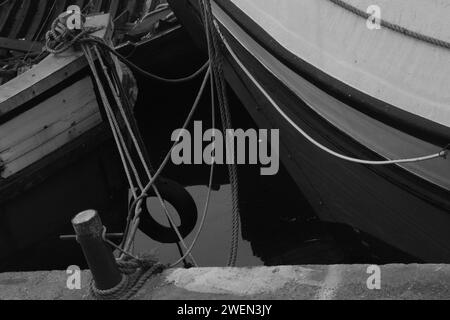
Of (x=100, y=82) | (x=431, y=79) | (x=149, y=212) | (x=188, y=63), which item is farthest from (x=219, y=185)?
(x=431, y=79)

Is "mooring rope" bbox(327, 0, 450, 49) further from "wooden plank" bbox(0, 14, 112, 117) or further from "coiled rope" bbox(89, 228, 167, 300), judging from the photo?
"wooden plank" bbox(0, 14, 112, 117)

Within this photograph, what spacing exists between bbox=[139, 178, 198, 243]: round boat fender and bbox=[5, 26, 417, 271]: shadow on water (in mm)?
82

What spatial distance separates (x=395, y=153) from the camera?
4.17 m

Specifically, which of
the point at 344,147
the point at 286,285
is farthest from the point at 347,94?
the point at 286,285

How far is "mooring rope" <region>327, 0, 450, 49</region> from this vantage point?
3.78m

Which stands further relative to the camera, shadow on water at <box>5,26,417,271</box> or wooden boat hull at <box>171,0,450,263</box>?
shadow on water at <box>5,26,417,271</box>

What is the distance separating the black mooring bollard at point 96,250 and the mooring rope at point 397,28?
7.63 feet

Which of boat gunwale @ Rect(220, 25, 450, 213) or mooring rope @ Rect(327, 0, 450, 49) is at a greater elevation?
mooring rope @ Rect(327, 0, 450, 49)

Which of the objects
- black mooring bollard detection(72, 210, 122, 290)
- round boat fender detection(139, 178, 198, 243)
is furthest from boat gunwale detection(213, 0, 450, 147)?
black mooring bollard detection(72, 210, 122, 290)

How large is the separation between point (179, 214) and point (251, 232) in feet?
2.29

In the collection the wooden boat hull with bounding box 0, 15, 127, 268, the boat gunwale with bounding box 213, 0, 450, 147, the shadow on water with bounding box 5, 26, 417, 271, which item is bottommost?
the shadow on water with bounding box 5, 26, 417, 271

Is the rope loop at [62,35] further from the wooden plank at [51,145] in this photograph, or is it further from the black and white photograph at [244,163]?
the wooden plank at [51,145]
